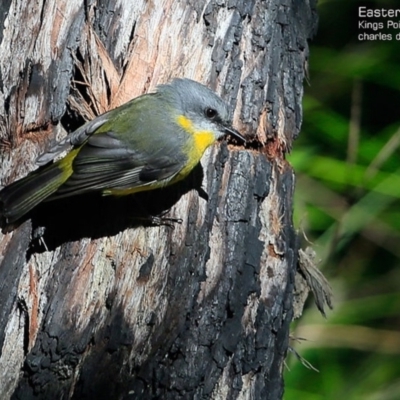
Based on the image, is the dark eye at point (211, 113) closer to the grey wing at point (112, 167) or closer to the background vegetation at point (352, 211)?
the grey wing at point (112, 167)

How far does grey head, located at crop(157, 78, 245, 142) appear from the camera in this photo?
338cm

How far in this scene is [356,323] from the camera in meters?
4.86

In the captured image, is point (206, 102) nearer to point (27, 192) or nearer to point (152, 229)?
point (152, 229)

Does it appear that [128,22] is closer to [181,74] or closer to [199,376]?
[181,74]

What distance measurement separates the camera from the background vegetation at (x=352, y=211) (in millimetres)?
4730

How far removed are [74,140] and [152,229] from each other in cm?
50

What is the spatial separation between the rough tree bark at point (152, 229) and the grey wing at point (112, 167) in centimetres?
11

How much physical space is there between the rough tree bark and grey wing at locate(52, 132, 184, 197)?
0.37 ft

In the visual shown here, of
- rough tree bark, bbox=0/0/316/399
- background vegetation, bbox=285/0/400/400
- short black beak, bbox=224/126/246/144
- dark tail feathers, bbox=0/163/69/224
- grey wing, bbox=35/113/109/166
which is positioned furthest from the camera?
background vegetation, bbox=285/0/400/400

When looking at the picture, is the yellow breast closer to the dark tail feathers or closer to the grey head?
the grey head

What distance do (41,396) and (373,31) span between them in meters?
3.37

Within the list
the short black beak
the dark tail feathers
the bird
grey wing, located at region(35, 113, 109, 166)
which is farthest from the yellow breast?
the dark tail feathers

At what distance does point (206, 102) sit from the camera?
135 inches

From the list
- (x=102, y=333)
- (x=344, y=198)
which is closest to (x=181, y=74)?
(x=102, y=333)
